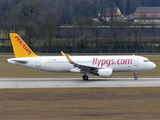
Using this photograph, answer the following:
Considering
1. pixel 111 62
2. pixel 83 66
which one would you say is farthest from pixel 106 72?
pixel 83 66

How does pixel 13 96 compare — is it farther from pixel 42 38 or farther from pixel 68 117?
pixel 42 38

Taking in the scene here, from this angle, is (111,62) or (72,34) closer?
(111,62)

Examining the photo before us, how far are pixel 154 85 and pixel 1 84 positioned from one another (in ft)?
46.3

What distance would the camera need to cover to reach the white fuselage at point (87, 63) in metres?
43.9

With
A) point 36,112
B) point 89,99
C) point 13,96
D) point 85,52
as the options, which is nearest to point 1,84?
point 13,96

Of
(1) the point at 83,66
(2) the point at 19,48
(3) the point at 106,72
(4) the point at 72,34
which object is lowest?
(3) the point at 106,72

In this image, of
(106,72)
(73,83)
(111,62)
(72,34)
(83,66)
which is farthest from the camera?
(72,34)

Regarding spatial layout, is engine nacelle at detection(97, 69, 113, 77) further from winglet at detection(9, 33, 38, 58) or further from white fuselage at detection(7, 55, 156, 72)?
winglet at detection(9, 33, 38, 58)

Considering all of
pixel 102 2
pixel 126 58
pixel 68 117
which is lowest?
pixel 68 117

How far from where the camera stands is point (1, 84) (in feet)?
134

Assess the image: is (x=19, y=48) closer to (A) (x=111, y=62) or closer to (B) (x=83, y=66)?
(B) (x=83, y=66)

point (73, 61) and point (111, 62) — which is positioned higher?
point (73, 61)

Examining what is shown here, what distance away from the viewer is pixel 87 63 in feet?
145

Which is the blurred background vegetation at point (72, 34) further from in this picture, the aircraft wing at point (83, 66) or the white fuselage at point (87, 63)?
the aircraft wing at point (83, 66)
